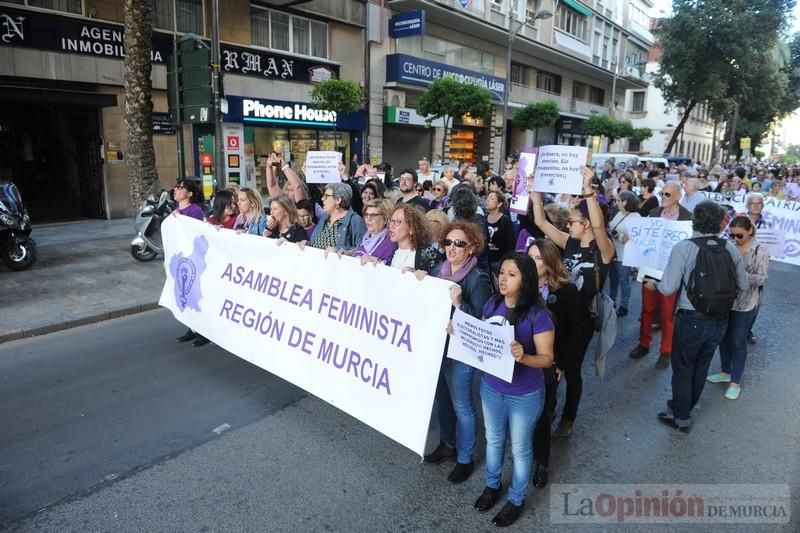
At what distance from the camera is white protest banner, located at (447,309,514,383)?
2.78m

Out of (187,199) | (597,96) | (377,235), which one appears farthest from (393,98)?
(597,96)

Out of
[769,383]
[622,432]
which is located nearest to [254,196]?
[622,432]

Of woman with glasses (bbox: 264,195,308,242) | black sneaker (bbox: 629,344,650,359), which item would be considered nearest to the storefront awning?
black sneaker (bbox: 629,344,650,359)

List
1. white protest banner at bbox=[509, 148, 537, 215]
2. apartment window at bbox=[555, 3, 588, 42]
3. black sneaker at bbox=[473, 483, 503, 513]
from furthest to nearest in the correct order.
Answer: apartment window at bbox=[555, 3, 588, 42]
white protest banner at bbox=[509, 148, 537, 215]
black sneaker at bbox=[473, 483, 503, 513]

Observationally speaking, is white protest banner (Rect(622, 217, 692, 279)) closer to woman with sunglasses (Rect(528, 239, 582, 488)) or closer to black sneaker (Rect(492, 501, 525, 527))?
woman with sunglasses (Rect(528, 239, 582, 488))

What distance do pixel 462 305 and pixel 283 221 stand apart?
103 inches

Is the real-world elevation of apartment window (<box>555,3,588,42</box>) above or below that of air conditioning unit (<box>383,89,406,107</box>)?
above

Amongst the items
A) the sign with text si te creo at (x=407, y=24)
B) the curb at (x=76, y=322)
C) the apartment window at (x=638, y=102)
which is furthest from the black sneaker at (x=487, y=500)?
the apartment window at (x=638, y=102)

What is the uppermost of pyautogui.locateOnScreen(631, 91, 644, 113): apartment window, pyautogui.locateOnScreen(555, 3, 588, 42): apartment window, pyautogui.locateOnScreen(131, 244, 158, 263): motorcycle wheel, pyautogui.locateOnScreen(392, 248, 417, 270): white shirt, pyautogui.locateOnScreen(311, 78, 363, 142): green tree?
pyautogui.locateOnScreen(555, 3, 588, 42): apartment window

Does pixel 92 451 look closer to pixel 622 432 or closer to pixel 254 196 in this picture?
pixel 254 196

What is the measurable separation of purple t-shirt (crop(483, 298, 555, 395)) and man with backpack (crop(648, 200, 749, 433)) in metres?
1.83

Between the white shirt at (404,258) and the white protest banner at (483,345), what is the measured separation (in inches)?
38.4

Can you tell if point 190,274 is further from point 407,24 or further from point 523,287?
point 407,24

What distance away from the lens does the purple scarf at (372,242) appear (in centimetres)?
453
